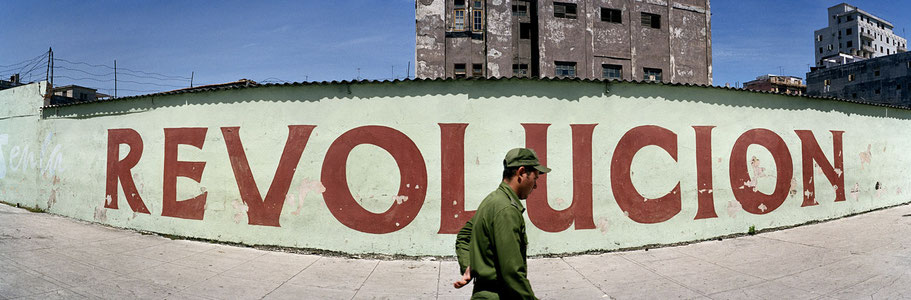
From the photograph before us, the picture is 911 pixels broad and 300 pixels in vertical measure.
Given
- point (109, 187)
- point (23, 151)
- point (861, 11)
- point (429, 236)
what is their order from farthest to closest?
point (861, 11)
point (23, 151)
point (109, 187)
point (429, 236)

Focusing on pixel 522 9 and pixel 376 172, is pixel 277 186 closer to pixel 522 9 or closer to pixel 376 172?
pixel 376 172

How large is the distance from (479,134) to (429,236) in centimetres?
177

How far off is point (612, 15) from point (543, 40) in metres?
4.19

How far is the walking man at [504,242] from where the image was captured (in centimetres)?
213

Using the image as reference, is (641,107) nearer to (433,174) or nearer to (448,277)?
(433,174)

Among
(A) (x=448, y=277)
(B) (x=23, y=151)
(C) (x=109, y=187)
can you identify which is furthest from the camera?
(B) (x=23, y=151)

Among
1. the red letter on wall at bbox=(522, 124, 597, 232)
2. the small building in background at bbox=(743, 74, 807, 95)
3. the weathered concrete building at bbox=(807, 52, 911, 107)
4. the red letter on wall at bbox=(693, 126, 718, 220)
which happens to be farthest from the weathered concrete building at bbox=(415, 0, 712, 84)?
the small building in background at bbox=(743, 74, 807, 95)

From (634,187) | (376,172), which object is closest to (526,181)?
(376,172)

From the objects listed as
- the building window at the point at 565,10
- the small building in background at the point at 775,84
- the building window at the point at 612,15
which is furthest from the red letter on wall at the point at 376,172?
the small building in background at the point at 775,84

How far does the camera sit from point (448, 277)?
5.28m

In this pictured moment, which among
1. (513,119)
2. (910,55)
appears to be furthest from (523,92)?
(910,55)

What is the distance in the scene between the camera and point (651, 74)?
21.3 metres

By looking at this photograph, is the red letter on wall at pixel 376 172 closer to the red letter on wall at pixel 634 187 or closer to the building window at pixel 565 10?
the red letter on wall at pixel 634 187

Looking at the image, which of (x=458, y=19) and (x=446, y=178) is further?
(x=458, y=19)
